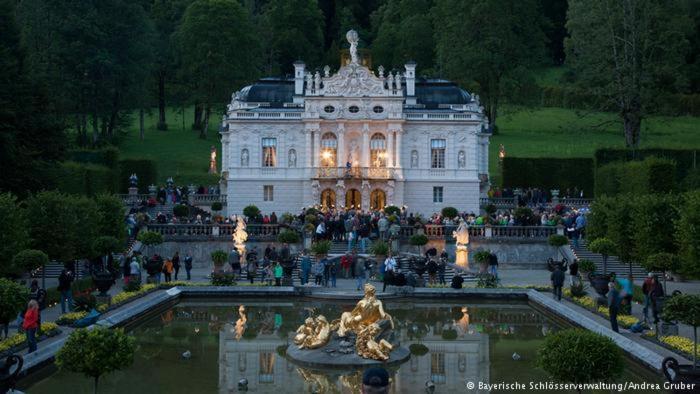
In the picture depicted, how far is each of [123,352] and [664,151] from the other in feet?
147

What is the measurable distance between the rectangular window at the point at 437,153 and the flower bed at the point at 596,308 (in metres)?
24.9

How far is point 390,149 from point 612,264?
17.8 metres

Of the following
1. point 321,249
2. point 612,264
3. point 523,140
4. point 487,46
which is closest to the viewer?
point 321,249

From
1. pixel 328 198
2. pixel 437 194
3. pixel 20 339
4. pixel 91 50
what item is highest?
pixel 91 50

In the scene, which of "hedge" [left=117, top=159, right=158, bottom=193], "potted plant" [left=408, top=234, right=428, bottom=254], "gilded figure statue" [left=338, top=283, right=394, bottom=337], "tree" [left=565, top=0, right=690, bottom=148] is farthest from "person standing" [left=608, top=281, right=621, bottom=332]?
"hedge" [left=117, top=159, right=158, bottom=193]

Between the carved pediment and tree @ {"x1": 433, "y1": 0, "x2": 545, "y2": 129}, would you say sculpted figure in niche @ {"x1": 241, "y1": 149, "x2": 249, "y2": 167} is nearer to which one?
the carved pediment

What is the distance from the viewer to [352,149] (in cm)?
A: 6022

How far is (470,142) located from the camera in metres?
59.8

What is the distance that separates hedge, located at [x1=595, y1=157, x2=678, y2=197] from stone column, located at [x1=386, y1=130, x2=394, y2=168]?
38.2ft

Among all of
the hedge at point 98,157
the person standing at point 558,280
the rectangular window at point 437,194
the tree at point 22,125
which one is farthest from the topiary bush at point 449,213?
the person standing at point 558,280

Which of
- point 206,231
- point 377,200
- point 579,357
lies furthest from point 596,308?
point 377,200

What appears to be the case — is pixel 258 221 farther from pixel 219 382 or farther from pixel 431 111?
pixel 219 382

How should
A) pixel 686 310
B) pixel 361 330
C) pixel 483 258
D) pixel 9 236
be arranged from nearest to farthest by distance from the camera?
pixel 686 310
pixel 361 330
pixel 9 236
pixel 483 258

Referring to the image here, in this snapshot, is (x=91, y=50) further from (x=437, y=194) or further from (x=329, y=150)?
(x=437, y=194)
